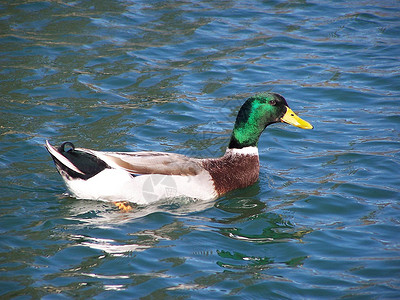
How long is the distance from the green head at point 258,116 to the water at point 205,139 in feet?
1.94

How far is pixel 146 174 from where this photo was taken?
6430 millimetres

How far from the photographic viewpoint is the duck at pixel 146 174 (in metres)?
6.28

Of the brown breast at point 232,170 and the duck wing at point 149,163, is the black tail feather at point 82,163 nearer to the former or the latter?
the duck wing at point 149,163

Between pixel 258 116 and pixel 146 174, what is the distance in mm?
1600

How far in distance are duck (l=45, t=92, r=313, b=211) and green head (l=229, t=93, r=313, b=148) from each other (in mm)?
12

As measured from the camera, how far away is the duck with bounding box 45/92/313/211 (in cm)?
628

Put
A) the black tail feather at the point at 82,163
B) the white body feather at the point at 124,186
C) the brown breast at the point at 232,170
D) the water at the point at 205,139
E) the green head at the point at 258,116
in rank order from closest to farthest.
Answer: the water at the point at 205,139 → the black tail feather at the point at 82,163 → the white body feather at the point at 124,186 → the brown breast at the point at 232,170 → the green head at the point at 258,116

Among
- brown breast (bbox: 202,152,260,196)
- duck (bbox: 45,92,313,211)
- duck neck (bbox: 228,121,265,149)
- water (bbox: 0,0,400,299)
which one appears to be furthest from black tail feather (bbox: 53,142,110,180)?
duck neck (bbox: 228,121,265,149)

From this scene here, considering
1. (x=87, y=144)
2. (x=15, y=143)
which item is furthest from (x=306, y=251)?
(x=15, y=143)

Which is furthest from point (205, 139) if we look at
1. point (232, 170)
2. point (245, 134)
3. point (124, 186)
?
point (124, 186)

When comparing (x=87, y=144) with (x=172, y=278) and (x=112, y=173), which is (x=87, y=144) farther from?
(x=172, y=278)

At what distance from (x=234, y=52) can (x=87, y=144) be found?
4.07 metres

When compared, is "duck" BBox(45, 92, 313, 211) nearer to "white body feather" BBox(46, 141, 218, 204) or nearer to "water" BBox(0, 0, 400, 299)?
"white body feather" BBox(46, 141, 218, 204)

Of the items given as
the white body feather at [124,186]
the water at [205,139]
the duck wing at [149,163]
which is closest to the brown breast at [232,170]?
the water at [205,139]
